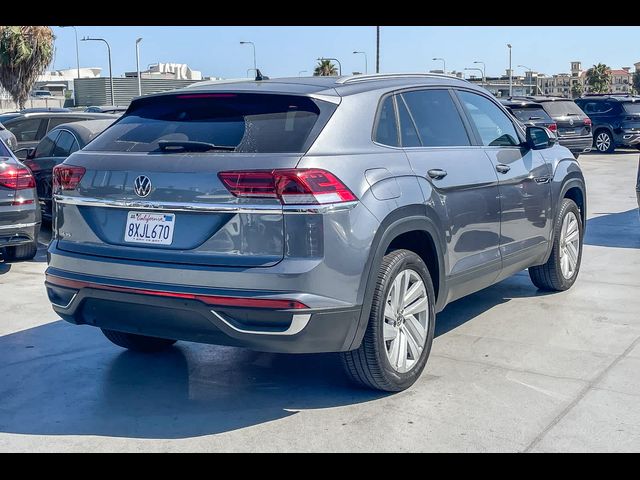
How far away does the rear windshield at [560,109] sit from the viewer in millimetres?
21125

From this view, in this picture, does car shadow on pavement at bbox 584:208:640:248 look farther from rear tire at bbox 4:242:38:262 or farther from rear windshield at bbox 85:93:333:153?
rear windshield at bbox 85:93:333:153

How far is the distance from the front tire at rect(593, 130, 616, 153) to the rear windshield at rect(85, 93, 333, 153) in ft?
77.9

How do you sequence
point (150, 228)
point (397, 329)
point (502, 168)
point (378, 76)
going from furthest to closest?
point (502, 168) < point (378, 76) < point (397, 329) < point (150, 228)

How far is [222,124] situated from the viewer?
4414mm

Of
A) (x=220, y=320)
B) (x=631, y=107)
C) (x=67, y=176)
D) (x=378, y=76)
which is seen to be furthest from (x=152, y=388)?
(x=631, y=107)

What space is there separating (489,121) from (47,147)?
6.65 metres

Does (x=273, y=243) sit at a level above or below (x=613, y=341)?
above

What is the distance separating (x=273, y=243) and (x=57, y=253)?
1384 mm

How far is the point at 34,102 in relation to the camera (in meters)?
55.6

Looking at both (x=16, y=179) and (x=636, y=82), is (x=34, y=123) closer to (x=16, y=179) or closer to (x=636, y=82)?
(x=16, y=179)

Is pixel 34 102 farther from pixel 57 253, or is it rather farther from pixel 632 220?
pixel 57 253

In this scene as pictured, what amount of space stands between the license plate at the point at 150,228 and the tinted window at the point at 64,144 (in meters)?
6.35

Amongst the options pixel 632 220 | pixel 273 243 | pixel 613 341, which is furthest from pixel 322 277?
pixel 632 220
